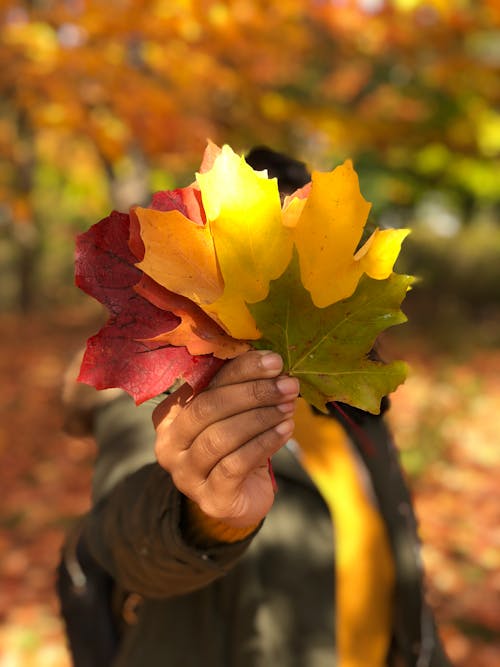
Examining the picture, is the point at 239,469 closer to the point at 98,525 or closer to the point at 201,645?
the point at 98,525

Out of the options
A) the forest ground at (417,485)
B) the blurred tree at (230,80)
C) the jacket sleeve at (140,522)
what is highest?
the jacket sleeve at (140,522)

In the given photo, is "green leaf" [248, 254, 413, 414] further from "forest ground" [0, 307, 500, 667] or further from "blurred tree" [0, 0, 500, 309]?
"blurred tree" [0, 0, 500, 309]

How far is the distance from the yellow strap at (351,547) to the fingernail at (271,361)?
66 centimetres

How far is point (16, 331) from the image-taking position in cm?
922

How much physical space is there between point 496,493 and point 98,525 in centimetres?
426

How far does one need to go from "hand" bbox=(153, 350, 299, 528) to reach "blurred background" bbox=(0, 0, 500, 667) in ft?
5.08

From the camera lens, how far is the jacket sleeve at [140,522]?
93cm

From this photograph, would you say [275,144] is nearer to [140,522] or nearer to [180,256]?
[140,522]

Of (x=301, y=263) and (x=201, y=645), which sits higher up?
(x=301, y=263)

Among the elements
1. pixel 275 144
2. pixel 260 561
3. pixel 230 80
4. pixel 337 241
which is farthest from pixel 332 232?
pixel 275 144

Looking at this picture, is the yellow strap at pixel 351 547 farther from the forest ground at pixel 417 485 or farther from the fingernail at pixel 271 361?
the forest ground at pixel 417 485

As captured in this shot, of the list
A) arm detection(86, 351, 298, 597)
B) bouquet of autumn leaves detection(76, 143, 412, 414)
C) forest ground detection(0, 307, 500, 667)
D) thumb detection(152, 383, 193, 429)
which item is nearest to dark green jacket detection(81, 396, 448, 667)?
arm detection(86, 351, 298, 597)

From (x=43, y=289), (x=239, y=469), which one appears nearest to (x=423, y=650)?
(x=239, y=469)

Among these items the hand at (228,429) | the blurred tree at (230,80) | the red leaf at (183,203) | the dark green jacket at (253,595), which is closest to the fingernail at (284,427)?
the hand at (228,429)
